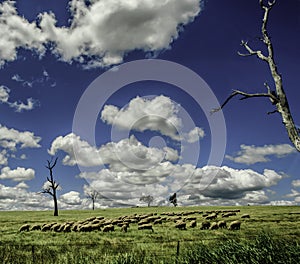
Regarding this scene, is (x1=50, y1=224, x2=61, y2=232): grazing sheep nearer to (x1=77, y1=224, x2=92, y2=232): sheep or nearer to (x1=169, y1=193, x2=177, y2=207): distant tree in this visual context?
(x1=77, y1=224, x2=92, y2=232): sheep

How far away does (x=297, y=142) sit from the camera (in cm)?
1127

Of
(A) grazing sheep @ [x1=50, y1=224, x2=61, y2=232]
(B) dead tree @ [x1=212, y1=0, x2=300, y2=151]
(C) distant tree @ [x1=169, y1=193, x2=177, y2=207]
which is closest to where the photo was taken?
(B) dead tree @ [x1=212, y1=0, x2=300, y2=151]

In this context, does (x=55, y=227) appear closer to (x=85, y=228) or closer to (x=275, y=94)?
(x=85, y=228)

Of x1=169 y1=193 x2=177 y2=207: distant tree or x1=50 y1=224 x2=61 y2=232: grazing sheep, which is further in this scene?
x1=169 y1=193 x2=177 y2=207: distant tree

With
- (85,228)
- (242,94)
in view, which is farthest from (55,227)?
(242,94)

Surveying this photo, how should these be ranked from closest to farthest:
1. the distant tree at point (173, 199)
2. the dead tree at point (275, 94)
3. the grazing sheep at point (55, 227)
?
the dead tree at point (275, 94), the grazing sheep at point (55, 227), the distant tree at point (173, 199)

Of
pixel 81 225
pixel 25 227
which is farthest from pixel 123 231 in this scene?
pixel 25 227

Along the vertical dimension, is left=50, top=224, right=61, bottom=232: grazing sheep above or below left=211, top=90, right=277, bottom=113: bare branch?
below

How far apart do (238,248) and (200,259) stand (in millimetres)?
1093

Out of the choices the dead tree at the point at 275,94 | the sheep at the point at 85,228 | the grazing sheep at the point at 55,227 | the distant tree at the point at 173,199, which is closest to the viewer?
the dead tree at the point at 275,94

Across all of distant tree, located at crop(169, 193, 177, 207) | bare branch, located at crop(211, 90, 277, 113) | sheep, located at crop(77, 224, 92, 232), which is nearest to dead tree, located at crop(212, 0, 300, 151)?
bare branch, located at crop(211, 90, 277, 113)

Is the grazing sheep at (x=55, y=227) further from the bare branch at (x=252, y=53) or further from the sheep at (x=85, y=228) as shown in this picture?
the bare branch at (x=252, y=53)

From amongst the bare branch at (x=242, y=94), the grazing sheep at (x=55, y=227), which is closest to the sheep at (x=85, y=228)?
the grazing sheep at (x=55, y=227)

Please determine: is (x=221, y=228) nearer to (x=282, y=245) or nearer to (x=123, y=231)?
(x=123, y=231)
